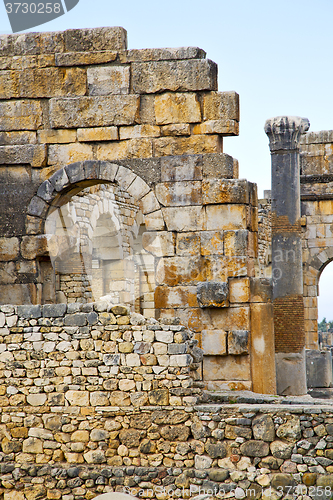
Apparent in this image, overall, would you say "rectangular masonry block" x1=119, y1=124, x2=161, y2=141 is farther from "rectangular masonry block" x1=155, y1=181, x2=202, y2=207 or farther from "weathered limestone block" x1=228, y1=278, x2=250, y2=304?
"weathered limestone block" x1=228, y1=278, x2=250, y2=304

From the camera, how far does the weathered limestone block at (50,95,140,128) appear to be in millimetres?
9156

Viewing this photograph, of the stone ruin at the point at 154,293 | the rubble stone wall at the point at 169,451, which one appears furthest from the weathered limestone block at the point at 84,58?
the rubble stone wall at the point at 169,451

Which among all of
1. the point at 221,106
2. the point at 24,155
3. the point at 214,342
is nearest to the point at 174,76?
the point at 221,106

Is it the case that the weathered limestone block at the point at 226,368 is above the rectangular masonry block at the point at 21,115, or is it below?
below

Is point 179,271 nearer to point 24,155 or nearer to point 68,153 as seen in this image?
point 68,153

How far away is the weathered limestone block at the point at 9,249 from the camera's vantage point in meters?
9.34

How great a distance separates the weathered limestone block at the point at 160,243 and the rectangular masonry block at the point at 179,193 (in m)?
0.42

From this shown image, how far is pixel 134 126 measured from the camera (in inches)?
361

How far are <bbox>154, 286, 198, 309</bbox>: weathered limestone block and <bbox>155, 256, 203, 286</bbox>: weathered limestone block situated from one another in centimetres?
8

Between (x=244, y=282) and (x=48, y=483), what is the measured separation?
3539mm

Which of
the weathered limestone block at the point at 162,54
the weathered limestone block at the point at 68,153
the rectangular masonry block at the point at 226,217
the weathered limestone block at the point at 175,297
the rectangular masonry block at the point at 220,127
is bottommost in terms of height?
the weathered limestone block at the point at 175,297

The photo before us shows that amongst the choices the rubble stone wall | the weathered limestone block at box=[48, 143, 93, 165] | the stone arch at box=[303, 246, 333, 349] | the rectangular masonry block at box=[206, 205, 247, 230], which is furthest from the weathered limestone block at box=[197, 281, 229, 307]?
the stone arch at box=[303, 246, 333, 349]

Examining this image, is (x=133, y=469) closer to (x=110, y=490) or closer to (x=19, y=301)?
(x=110, y=490)

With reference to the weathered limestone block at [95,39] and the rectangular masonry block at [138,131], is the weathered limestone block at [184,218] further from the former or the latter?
the weathered limestone block at [95,39]
